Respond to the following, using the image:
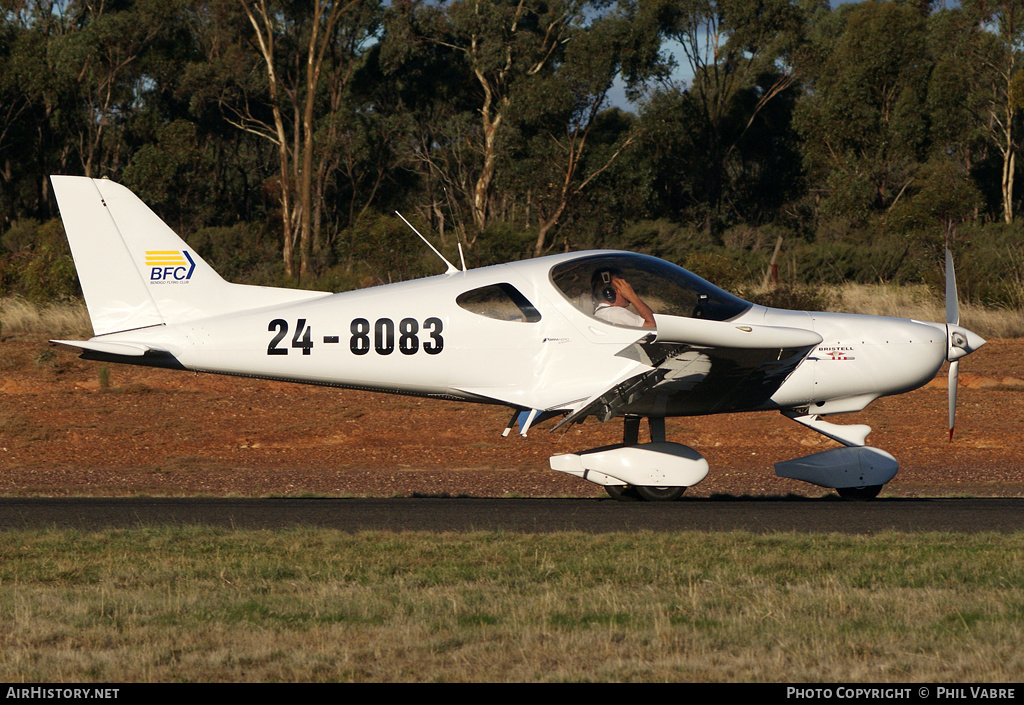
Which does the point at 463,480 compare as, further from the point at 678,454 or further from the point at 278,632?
the point at 278,632

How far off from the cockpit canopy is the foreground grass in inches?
104

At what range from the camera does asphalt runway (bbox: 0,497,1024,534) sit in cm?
921

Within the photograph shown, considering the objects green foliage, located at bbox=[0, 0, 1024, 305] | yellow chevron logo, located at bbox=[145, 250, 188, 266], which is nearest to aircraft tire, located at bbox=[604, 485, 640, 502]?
yellow chevron logo, located at bbox=[145, 250, 188, 266]

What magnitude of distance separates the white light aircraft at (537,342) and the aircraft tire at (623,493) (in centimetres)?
21

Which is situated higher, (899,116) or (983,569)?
(899,116)

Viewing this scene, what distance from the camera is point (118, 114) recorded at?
4941 cm

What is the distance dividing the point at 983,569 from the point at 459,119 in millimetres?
42496

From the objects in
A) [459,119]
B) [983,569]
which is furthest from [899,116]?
[983,569]

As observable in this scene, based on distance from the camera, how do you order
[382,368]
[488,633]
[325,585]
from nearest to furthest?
[488,633] < [325,585] < [382,368]

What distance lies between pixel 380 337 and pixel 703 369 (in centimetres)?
301

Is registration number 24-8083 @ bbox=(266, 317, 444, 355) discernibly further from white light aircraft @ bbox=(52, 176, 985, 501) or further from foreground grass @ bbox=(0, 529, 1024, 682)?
foreground grass @ bbox=(0, 529, 1024, 682)

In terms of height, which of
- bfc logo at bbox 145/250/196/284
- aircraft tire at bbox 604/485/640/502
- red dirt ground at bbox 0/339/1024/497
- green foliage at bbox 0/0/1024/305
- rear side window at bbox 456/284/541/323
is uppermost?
green foliage at bbox 0/0/1024/305

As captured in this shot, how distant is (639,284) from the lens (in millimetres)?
10445

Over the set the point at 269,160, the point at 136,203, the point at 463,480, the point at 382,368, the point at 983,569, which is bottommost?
the point at 463,480
